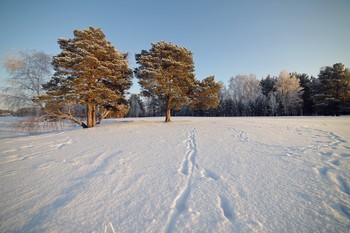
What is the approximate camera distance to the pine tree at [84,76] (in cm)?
947

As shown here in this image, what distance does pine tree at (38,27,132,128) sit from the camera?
9.47 meters

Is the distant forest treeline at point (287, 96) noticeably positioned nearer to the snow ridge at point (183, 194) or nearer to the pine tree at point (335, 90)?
the pine tree at point (335, 90)

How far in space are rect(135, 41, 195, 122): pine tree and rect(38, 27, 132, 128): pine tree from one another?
1.94 m

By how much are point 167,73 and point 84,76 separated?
6369 millimetres

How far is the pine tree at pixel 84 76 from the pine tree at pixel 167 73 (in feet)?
6.38

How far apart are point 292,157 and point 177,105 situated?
10.5 meters

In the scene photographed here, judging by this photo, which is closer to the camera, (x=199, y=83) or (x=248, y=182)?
(x=248, y=182)

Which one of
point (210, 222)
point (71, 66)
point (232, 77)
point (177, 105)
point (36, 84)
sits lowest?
point (210, 222)

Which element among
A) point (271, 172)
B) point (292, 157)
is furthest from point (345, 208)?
point (292, 157)

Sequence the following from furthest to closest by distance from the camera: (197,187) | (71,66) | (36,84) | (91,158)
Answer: (36,84) → (71,66) → (91,158) → (197,187)

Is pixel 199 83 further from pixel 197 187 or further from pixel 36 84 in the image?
pixel 36 84

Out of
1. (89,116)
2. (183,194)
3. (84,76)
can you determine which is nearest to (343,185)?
(183,194)

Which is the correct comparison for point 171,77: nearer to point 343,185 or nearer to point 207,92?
point 207,92

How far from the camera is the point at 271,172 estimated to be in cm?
286
